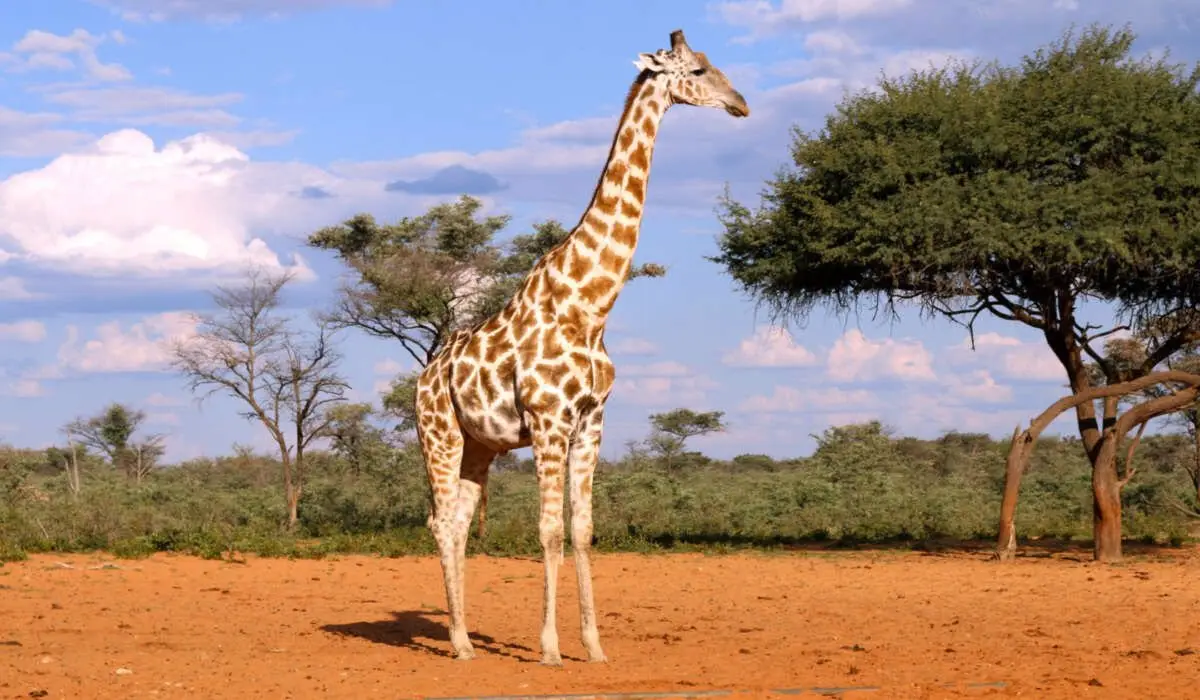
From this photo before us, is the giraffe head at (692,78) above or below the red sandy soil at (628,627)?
above

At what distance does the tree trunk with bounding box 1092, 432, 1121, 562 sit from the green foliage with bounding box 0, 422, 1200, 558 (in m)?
3.51

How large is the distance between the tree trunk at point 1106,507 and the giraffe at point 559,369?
1181 cm

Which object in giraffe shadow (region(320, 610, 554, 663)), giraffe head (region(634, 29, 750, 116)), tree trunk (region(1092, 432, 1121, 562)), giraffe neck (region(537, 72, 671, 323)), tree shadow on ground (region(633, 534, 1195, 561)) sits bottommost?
giraffe shadow (region(320, 610, 554, 663))

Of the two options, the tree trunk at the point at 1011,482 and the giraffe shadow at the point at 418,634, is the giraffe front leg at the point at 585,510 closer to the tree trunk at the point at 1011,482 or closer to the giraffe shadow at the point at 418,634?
the giraffe shadow at the point at 418,634

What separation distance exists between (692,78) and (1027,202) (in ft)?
36.4

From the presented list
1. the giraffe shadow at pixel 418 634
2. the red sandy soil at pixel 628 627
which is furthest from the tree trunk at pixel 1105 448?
the giraffe shadow at pixel 418 634

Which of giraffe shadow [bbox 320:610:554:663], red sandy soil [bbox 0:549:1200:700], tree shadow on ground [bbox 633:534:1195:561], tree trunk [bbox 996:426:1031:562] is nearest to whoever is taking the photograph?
red sandy soil [bbox 0:549:1200:700]

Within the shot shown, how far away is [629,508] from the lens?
28.4 metres

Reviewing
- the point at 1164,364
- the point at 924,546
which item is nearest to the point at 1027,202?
the point at 924,546

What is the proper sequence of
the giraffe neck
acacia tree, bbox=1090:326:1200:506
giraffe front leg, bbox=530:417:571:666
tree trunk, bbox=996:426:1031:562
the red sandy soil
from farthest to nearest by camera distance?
acacia tree, bbox=1090:326:1200:506 → tree trunk, bbox=996:426:1031:562 → the giraffe neck → giraffe front leg, bbox=530:417:571:666 → the red sandy soil

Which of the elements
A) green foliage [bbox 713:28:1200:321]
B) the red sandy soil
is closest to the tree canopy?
green foliage [bbox 713:28:1200:321]

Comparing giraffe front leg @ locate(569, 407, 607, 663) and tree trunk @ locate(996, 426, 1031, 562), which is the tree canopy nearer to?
tree trunk @ locate(996, 426, 1031, 562)

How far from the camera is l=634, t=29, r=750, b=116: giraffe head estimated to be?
10.9 metres

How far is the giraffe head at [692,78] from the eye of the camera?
10852 millimetres
